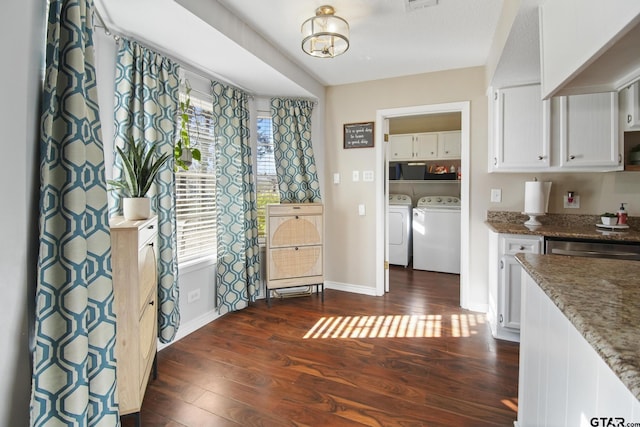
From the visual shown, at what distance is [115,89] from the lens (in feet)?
6.64

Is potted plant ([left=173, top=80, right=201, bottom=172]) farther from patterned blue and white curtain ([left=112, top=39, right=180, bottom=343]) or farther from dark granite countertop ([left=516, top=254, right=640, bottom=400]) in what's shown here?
dark granite countertop ([left=516, top=254, right=640, bottom=400])

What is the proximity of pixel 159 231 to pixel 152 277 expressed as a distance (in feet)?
1.47

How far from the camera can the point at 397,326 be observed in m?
2.75

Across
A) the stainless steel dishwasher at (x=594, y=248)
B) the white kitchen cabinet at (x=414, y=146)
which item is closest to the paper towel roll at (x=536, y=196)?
the stainless steel dishwasher at (x=594, y=248)

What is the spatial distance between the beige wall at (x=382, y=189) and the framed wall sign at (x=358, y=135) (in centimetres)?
6

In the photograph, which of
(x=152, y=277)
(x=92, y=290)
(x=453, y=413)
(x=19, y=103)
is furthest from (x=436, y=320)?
(x=19, y=103)

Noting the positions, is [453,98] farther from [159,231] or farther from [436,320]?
[159,231]

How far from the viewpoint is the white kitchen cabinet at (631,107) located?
2.12 m

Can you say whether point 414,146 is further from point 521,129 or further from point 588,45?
point 588,45

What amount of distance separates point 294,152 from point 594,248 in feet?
8.94

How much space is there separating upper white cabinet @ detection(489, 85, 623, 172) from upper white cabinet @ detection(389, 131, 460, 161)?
2029 mm

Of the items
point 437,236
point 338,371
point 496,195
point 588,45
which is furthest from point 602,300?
point 437,236

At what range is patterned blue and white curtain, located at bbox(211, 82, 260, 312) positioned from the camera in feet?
9.49

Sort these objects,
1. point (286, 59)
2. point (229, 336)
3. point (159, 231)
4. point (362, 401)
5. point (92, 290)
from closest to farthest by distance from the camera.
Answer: point (92, 290) < point (362, 401) < point (159, 231) < point (229, 336) < point (286, 59)
